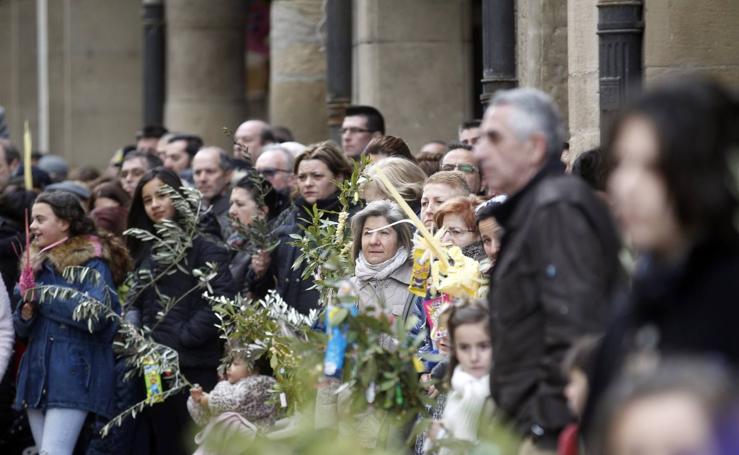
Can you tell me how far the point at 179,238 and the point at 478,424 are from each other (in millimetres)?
4505

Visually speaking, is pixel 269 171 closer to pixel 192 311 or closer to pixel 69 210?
pixel 192 311

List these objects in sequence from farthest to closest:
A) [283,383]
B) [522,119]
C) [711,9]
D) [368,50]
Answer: [368,50] → [711,9] → [283,383] → [522,119]

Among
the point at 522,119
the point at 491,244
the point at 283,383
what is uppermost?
the point at 522,119

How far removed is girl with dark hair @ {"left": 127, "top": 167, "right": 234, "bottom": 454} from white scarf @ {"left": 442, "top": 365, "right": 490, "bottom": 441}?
3823mm

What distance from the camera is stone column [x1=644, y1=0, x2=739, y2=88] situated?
821 centimetres

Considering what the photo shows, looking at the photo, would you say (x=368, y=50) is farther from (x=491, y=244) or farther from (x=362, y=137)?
(x=491, y=244)

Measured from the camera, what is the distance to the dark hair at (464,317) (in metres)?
5.67

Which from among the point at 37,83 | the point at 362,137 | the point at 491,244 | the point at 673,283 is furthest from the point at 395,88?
the point at 37,83

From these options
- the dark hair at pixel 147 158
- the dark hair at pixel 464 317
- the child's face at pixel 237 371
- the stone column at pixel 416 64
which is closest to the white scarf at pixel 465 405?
the dark hair at pixel 464 317

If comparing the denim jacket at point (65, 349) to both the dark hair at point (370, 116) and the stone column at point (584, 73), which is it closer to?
the dark hair at point (370, 116)

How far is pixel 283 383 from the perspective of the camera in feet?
22.9

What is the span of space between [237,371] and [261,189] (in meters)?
1.64

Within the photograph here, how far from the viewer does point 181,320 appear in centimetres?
939

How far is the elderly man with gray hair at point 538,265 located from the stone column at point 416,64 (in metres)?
9.22
